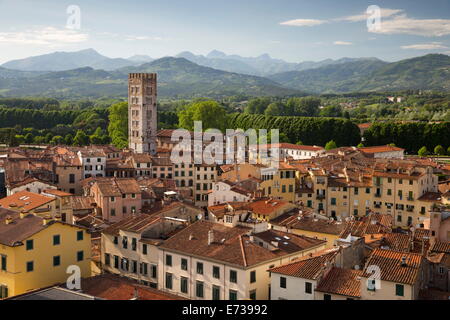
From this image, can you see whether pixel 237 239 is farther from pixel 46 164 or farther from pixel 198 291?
pixel 46 164

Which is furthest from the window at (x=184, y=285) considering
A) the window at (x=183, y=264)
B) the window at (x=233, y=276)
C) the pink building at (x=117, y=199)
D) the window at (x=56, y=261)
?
the pink building at (x=117, y=199)

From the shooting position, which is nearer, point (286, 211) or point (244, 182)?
point (286, 211)

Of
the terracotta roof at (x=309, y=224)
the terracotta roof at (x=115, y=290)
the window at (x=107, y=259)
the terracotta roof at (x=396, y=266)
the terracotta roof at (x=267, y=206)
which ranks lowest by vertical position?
the window at (x=107, y=259)

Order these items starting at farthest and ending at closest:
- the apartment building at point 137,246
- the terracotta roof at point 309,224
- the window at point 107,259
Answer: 1. the terracotta roof at point 309,224
2. the window at point 107,259
3. the apartment building at point 137,246

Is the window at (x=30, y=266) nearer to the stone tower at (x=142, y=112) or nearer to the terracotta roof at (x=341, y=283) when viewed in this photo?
the terracotta roof at (x=341, y=283)

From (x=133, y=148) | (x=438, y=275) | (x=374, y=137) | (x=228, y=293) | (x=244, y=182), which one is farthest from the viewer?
(x=374, y=137)
